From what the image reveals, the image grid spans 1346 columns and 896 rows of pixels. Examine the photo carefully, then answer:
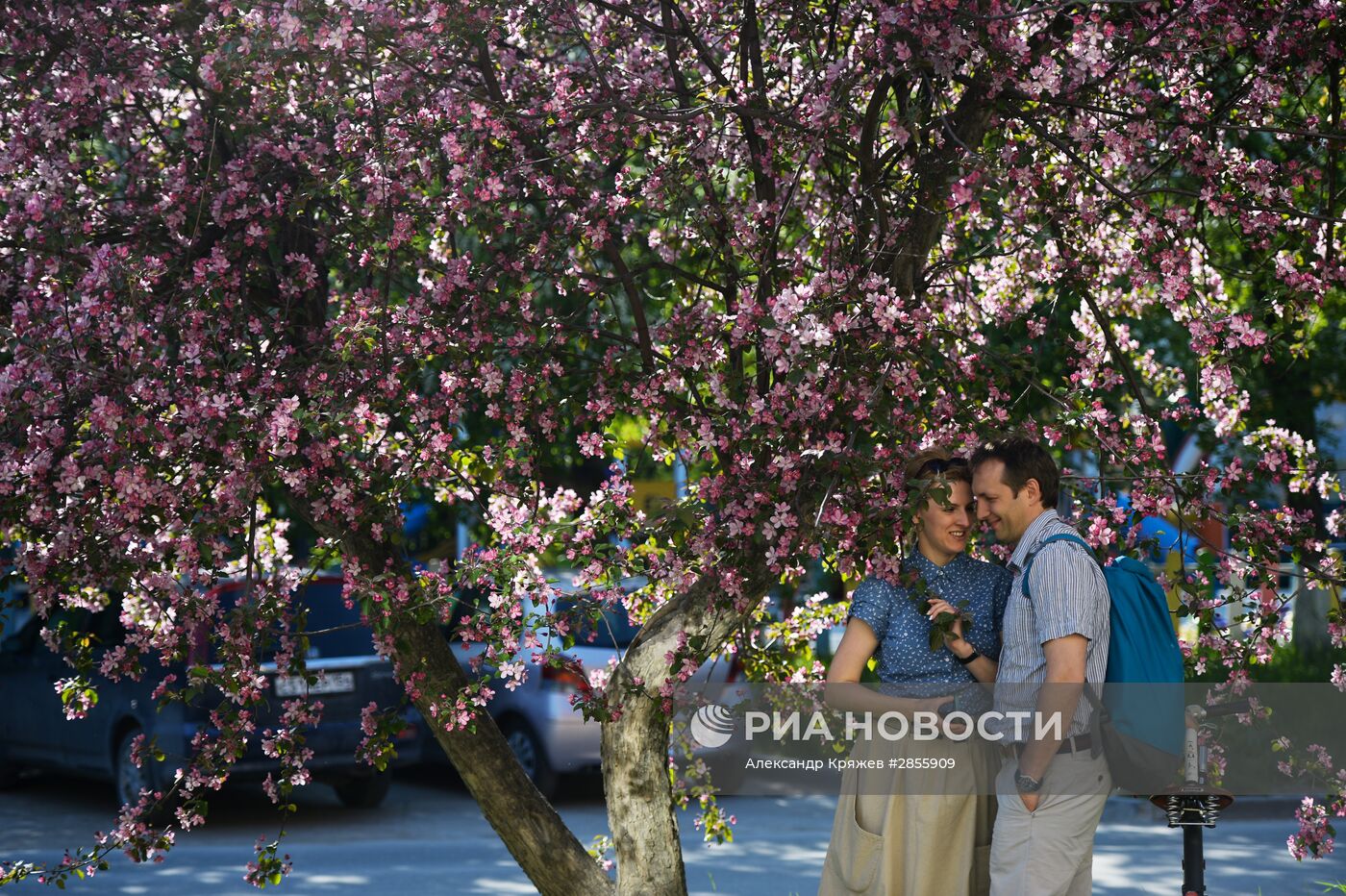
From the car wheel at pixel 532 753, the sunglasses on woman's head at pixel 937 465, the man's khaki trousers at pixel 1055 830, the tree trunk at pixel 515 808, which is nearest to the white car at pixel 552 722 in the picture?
the car wheel at pixel 532 753

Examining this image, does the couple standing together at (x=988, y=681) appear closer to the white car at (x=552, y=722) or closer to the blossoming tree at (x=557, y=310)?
the blossoming tree at (x=557, y=310)

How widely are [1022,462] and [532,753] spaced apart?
8166mm

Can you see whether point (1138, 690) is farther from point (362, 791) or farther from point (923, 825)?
point (362, 791)

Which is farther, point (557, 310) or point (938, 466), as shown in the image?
point (557, 310)

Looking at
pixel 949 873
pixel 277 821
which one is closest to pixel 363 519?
pixel 949 873

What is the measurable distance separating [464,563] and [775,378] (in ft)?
3.38

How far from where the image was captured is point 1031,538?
409cm

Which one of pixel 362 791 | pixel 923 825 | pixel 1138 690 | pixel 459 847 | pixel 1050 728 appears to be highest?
pixel 1138 690

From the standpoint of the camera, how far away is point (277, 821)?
1127 centimetres

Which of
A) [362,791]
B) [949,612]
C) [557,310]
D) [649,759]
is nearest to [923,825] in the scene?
[949,612]

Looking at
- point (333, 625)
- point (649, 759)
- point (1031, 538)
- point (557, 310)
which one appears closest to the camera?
point (1031, 538)

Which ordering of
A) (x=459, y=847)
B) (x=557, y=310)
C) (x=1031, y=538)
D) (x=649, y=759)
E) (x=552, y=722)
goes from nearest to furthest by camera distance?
(x=1031, y=538), (x=649, y=759), (x=557, y=310), (x=459, y=847), (x=552, y=722)

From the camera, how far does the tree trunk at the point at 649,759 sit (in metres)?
4.94

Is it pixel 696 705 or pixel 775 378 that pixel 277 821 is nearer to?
pixel 696 705
